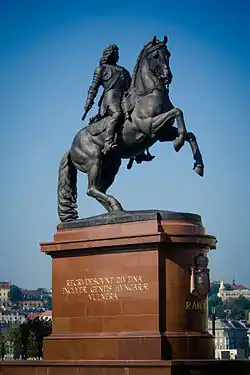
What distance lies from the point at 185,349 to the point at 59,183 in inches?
221

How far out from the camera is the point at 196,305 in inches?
902

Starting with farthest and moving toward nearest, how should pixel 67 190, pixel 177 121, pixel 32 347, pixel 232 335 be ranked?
pixel 232 335 → pixel 32 347 → pixel 67 190 → pixel 177 121

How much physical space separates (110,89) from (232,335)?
165 m

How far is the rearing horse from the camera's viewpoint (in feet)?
79.2

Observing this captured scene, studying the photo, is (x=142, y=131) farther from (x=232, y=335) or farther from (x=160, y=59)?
(x=232, y=335)

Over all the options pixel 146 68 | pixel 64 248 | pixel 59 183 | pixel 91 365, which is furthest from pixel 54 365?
pixel 146 68

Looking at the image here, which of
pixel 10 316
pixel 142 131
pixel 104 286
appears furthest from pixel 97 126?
pixel 10 316

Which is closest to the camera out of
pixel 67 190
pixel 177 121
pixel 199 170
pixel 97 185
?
pixel 177 121

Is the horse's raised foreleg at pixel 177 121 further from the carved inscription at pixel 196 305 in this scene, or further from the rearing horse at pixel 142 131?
the carved inscription at pixel 196 305

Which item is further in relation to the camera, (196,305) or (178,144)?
(178,144)

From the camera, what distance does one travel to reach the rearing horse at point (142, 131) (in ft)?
79.2

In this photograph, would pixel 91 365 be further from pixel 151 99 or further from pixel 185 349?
pixel 151 99

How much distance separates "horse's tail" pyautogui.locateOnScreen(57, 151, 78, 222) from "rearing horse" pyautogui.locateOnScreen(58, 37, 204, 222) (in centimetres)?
19

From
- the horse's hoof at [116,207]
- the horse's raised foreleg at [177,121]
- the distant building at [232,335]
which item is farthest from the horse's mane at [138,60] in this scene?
Result: the distant building at [232,335]
